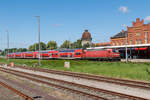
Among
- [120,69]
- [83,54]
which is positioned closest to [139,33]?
[83,54]

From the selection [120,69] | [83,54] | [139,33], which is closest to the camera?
[120,69]

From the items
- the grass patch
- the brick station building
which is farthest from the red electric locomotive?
the brick station building

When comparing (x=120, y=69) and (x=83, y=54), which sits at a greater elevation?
(x=83, y=54)

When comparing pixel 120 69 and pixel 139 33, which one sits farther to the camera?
pixel 139 33

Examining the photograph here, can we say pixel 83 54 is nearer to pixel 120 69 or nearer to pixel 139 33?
pixel 120 69

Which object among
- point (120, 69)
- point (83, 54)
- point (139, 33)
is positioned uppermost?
point (139, 33)

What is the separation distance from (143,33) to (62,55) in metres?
34.6

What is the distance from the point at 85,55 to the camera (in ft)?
160

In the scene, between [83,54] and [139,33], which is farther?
[139,33]

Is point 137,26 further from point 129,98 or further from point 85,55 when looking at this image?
point 129,98

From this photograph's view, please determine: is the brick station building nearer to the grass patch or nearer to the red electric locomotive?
the red electric locomotive

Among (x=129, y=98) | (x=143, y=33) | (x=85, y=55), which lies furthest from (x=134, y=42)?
(x=129, y=98)

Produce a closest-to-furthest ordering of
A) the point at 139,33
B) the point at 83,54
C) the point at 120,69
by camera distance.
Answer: the point at 120,69, the point at 83,54, the point at 139,33

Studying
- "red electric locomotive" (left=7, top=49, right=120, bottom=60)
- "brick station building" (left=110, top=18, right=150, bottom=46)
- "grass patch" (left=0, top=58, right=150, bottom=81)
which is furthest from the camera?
"brick station building" (left=110, top=18, right=150, bottom=46)
